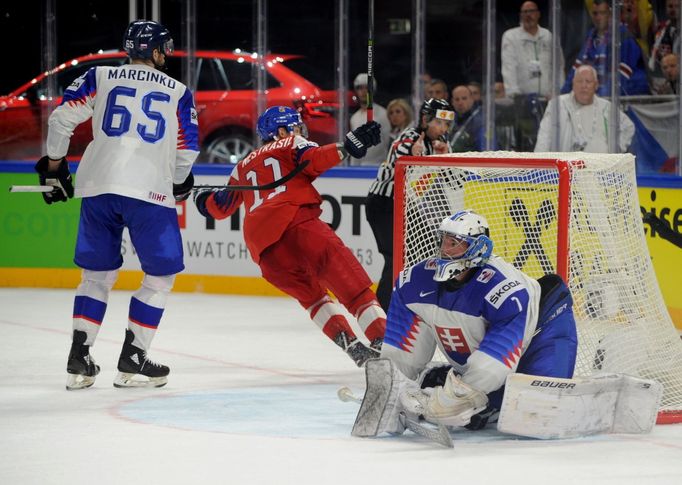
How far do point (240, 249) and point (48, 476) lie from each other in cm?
537

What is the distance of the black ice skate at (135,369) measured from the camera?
5973 mm

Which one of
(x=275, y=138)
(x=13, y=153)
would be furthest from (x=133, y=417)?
(x=13, y=153)

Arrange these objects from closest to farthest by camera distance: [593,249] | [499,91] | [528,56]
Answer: [593,249] → [528,56] → [499,91]

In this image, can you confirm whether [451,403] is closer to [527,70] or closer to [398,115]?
[527,70]

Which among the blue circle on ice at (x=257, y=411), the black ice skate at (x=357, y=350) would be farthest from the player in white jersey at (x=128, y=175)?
the black ice skate at (x=357, y=350)

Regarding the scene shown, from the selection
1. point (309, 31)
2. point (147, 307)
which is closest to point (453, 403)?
point (147, 307)

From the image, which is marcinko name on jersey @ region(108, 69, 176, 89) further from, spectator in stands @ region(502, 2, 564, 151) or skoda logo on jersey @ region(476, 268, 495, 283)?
spectator in stands @ region(502, 2, 564, 151)

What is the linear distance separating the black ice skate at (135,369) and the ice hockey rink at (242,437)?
0.07 metres

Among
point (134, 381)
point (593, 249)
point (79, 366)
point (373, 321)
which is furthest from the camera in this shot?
point (373, 321)

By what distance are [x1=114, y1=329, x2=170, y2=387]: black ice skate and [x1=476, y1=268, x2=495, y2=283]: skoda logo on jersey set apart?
1710 millimetres

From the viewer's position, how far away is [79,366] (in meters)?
5.92

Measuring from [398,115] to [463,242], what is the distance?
4.90 meters

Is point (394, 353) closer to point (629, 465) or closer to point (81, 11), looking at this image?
point (629, 465)

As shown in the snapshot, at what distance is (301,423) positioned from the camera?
17.1ft
